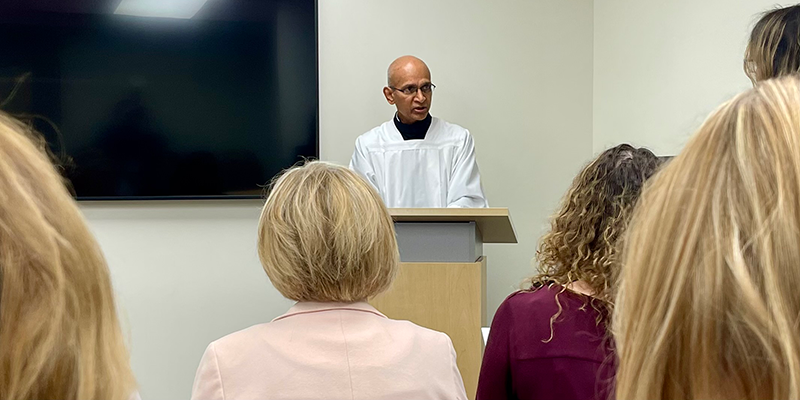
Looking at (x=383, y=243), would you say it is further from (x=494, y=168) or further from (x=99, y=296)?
(x=494, y=168)

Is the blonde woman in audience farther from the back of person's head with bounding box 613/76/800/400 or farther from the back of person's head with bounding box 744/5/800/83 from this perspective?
the back of person's head with bounding box 744/5/800/83

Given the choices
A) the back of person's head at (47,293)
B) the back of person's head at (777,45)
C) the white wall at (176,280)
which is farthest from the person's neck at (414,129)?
the back of person's head at (47,293)

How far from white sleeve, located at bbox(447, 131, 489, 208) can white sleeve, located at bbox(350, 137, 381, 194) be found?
448mm

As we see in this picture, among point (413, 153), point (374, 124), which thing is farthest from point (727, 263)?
point (374, 124)

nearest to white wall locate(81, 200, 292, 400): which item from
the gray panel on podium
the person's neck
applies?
the person's neck

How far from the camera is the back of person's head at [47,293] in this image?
A: 698mm

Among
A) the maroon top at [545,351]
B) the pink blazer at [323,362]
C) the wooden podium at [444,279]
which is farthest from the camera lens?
the wooden podium at [444,279]

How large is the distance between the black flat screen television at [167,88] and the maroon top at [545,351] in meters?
3.17

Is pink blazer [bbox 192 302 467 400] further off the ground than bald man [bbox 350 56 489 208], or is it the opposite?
bald man [bbox 350 56 489 208]

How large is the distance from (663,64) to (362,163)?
1.76 m

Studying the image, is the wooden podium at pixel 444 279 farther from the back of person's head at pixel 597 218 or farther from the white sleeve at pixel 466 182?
the white sleeve at pixel 466 182

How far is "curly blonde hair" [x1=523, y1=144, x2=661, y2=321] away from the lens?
154cm

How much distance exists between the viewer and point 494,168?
4.95 metres

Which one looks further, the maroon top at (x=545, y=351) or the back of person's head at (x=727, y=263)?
the maroon top at (x=545, y=351)
